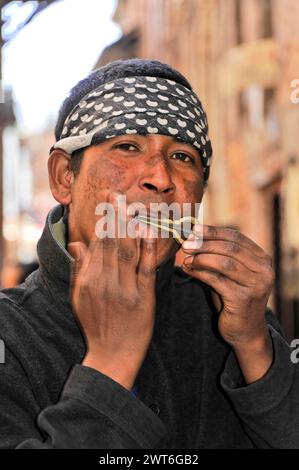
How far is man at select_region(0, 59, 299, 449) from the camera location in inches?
66.4

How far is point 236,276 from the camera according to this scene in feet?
6.08

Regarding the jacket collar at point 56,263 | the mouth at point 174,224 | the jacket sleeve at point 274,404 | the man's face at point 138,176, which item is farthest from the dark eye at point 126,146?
the jacket sleeve at point 274,404

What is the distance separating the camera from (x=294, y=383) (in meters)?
1.99

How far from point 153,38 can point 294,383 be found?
22.2m

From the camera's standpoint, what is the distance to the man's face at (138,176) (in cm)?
203

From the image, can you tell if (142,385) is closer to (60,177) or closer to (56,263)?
(56,263)

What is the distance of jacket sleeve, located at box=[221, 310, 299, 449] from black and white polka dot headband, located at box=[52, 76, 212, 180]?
0.71 metres

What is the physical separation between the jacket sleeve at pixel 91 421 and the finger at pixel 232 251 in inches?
16.5

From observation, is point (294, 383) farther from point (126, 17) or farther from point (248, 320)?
point (126, 17)

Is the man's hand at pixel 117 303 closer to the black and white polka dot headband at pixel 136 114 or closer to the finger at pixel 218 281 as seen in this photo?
the finger at pixel 218 281

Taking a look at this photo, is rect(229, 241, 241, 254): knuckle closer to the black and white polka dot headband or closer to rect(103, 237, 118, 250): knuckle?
rect(103, 237, 118, 250): knuckle

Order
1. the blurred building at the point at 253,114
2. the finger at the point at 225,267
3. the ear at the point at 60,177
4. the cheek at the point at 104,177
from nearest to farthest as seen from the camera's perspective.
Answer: the finger at the point at 225,267 → the cheek at the point at 104,177 → the ear at the point at 60,177 → the blurred building at the point at 253,114

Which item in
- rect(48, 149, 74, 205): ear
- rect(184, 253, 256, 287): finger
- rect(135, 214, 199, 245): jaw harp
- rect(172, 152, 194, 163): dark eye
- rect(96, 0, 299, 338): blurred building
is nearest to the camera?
rect(184, 253, 256, 287): finger

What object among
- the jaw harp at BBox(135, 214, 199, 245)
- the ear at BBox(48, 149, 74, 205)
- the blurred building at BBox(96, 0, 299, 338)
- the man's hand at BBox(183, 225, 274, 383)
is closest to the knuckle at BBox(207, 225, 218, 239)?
the man's hand at BBox(183, 225, 274, 383)
